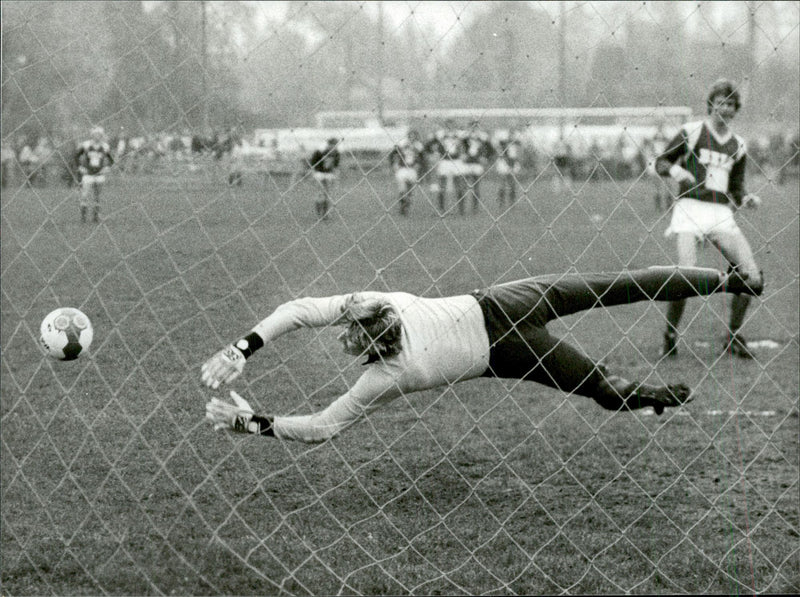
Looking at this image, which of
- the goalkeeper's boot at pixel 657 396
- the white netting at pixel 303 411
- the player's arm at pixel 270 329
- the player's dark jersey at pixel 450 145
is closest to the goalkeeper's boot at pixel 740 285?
the white netting at pixel 303 411

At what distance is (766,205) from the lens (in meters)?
23.2

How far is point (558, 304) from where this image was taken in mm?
4516

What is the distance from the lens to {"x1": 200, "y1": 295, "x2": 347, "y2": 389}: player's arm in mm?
3619

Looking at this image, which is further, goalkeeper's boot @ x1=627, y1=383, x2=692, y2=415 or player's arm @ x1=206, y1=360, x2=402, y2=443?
goalkeeper's boot @ x1=627, y1=383, x2=692, y2=415

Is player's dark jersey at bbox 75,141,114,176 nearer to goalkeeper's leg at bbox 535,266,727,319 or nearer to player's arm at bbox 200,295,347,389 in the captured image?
player's arm at bbox 200,295,347,389

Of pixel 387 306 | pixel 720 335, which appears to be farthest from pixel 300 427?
pixel 720 335

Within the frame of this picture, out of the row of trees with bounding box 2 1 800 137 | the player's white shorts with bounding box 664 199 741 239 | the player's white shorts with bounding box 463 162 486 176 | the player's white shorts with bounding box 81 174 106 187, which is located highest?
the row of trees with bounding box 2 1 800 137

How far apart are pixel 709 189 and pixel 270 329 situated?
444cm

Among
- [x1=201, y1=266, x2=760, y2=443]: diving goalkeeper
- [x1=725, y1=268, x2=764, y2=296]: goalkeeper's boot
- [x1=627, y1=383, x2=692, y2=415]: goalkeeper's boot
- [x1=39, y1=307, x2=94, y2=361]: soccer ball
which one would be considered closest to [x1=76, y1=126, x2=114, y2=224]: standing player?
[x1=39, y1=307, x2=94, y2=361]: soccer ball

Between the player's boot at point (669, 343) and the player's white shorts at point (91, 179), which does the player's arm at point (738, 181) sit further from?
the player's white shorts at point (91, 179)

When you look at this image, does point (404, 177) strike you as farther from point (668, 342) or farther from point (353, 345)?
point (353, 345)

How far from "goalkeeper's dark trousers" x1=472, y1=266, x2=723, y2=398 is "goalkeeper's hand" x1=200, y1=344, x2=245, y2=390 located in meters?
1.14

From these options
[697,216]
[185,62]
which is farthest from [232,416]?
[697,216]

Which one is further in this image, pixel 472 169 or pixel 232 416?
pixel 472 169
